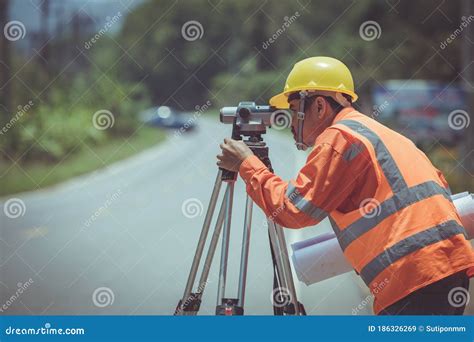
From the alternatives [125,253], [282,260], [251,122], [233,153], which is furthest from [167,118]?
[233,153]

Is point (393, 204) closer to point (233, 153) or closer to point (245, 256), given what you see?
point (233, 153)

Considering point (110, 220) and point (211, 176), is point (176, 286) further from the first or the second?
point (211, 176)

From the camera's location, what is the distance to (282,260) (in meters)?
3.55

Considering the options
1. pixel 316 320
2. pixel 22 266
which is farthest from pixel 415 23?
pixel 316 320

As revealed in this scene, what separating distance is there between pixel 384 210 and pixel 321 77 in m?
0.55

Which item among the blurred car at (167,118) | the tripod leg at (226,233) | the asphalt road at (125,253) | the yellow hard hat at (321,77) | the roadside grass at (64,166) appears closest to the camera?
the yellow hard hat at (321,77)

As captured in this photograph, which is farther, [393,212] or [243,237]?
[243,237]

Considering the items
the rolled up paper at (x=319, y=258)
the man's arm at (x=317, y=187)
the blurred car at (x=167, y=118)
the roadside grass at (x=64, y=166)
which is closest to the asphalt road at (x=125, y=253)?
the roadside grass at (x=64, y=166)

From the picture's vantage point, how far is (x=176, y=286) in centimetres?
660

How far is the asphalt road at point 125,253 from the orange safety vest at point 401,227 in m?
2.89

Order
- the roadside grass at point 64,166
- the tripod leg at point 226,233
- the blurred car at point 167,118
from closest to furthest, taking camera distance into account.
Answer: the tripod leg at point 226,233 → the roadside grass at point 64,166 → the blurred car at point 167,118

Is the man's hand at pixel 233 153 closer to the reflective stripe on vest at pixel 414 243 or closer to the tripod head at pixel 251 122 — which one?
the tripod head at pixel 251 122

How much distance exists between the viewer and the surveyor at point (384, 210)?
272 cm

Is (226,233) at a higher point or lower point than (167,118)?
lower
